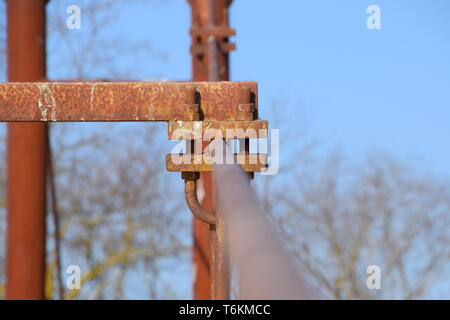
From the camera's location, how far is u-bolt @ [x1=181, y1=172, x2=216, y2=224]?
2.17 m

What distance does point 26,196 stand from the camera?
557 centimetres

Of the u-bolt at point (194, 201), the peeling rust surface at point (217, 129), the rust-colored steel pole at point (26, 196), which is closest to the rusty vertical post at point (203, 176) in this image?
the rust-colored steel pole at point (26, 196)

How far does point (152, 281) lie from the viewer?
1644 cm

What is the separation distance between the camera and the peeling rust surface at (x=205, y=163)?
2221 millimetres

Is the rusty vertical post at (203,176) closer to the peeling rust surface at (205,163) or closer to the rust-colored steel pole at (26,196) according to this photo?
the rust-colored steel pole at (26,196)

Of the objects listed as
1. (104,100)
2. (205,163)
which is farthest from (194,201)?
(104,100)

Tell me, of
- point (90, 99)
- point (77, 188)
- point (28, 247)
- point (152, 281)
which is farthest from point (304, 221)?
point (90, 99)

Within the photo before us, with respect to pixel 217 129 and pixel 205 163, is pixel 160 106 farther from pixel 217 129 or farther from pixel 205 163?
pixel 205 163

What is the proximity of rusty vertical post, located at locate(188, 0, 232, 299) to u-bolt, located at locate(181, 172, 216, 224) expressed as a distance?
344 cm

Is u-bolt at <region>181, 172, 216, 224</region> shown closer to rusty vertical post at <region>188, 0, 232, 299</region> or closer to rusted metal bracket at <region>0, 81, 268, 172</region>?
rusted metal bracket at <region>0, 81, 268, 172</region>

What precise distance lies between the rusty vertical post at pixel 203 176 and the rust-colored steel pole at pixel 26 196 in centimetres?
141

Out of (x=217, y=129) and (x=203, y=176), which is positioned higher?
(x=203, y=176)

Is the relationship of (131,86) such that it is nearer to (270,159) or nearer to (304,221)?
(270,159)

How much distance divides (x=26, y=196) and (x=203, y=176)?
1649mm
